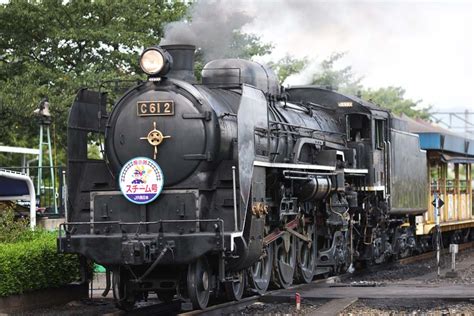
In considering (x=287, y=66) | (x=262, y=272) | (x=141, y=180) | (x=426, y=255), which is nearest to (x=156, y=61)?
(x=141, y=180)

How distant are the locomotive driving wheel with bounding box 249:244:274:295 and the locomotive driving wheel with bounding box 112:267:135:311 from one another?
6.81 feet

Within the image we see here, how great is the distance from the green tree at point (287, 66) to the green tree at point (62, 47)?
13747mm

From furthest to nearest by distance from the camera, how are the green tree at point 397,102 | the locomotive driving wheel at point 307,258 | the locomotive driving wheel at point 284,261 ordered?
the green tree at point 397,102
the locomotive driving wheel at point 307,258
the locomotive driving wheel at point 284,261

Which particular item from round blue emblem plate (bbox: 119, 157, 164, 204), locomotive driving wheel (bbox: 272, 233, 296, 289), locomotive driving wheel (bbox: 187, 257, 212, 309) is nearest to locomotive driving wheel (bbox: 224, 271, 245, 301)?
locomotive driving wheel (bbox: 187, 257, 212, 309)

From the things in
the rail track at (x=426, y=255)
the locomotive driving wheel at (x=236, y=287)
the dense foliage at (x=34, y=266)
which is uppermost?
the dense foliage at (x=34, y=266)

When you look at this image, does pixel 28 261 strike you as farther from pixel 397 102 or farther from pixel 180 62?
pixel 397 102

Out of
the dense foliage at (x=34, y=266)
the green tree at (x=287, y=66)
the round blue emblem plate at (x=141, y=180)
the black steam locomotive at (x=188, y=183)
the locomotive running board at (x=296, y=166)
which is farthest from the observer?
the green tree at (x=287, y=66)

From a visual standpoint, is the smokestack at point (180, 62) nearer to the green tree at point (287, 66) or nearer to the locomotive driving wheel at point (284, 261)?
the locomotive driving wheel at point (284, 261)

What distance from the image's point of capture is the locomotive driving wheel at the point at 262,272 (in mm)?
13885

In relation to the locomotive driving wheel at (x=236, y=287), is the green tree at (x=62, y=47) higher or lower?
higher

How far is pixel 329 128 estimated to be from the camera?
59.6ft

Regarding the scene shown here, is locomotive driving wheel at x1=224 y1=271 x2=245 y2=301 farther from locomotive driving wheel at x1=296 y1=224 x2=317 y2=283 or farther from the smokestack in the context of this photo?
the smokestack

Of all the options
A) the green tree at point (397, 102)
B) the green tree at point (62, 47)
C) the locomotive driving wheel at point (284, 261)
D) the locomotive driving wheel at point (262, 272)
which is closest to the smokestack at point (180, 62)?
the locomotive driving wheel at point (262, 272)

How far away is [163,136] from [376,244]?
29.3 feet
